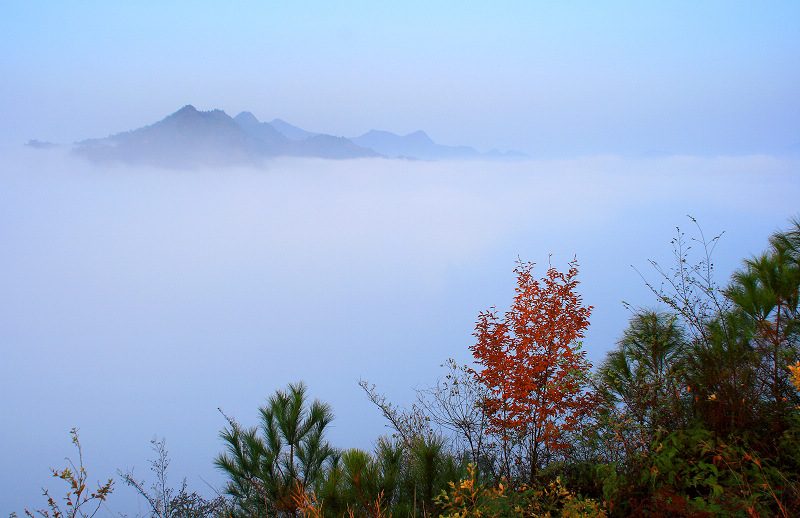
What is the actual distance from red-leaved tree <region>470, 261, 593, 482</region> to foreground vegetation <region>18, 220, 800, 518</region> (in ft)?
0.07

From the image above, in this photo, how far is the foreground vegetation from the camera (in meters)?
3.66

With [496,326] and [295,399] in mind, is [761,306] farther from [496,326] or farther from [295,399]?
[295,399]

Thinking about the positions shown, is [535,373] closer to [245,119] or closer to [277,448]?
[277,448]

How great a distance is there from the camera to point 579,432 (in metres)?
6.21

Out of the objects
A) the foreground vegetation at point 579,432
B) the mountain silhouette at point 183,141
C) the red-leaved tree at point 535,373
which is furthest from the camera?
the mountain silhouette at point 183,141

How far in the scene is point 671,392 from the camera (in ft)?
16.1

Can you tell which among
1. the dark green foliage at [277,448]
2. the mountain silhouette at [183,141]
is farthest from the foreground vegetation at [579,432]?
the mountain silhouette at [183,141]

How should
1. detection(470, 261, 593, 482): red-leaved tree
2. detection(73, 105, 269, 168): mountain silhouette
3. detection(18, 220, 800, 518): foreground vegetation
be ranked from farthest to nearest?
detection(73, 105, 269, 168): mountain silhouette < detection(470, 261, 593, 482): red-leaved tree < detection(18, 220, 800, 518): foreground vegetation

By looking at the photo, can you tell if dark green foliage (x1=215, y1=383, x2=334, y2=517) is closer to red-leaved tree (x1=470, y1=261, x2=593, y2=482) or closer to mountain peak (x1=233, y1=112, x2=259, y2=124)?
red-leaved tree (x1=470, y1=261, x2=593, y2=482)

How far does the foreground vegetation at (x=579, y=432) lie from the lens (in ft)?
12.0

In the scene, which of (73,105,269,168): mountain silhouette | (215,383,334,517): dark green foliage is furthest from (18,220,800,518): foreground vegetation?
(73,105,269,168): mountain silhouette

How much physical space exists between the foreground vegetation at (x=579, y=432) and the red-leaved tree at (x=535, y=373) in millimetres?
22

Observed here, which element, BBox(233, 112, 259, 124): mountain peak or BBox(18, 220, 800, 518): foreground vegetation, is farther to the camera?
BBox(233, 112, 259, 124): mountain peak

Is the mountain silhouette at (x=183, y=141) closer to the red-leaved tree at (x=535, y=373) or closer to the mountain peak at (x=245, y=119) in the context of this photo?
the mountain peak at (x=245, y=119)
